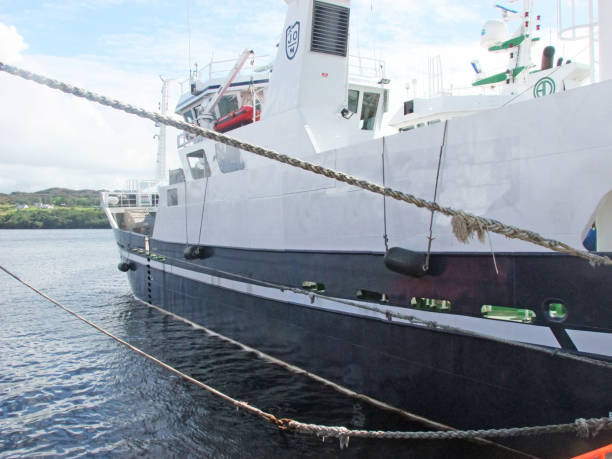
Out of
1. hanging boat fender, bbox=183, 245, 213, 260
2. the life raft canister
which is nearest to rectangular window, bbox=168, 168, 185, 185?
the life raft canister

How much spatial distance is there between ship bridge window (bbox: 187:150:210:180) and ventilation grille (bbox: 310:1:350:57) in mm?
3341

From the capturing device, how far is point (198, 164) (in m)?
9.71

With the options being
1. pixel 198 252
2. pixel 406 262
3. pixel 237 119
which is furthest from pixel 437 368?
pixel 237 119

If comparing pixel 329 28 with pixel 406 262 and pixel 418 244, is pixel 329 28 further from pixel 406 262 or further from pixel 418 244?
pixel 406 262

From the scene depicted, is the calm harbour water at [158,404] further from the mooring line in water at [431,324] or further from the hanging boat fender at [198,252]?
the hanging boat fender at [198,252]

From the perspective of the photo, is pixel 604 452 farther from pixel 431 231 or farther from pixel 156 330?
pixel 156 330

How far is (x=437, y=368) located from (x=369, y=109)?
5685mm

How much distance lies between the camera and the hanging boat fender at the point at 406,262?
4.78 meters

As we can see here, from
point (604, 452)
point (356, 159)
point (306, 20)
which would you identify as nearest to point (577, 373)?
point (604, 452)

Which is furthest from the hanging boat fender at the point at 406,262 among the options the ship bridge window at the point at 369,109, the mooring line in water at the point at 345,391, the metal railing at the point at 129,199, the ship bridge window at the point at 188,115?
the metal railing at the point at 129,199

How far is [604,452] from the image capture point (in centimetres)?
225

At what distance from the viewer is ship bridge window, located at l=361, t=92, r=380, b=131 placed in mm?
9000

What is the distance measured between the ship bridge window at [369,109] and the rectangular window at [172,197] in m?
4.48

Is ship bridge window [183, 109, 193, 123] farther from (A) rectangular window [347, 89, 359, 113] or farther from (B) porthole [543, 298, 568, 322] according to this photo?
(B) porthole [543, 298, 568, 322]
